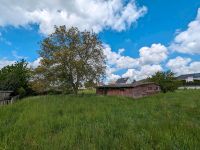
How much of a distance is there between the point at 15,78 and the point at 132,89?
2168 centimetres

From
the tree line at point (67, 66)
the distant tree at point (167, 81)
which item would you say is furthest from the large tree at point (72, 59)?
the distant tree at point (167, 81)

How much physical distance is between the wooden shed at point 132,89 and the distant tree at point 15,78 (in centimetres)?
1535

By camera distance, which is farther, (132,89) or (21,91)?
(21,91)

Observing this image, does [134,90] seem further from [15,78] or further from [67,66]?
[15,78]

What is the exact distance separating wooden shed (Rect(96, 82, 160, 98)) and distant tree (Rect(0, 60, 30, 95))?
15352mm

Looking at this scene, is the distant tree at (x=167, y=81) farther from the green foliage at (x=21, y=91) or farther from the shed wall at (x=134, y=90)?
the green foliage at (x=21, y=91)

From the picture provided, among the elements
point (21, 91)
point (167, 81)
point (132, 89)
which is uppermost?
point (167, 81)

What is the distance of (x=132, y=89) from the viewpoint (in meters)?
36.5

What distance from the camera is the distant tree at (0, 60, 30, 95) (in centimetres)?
3741

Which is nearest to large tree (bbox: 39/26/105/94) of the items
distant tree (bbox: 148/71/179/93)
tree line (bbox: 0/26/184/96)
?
tree line (bbox: 0/26/184/96)

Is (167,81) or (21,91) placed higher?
(167,81)

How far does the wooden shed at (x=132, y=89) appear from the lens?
36.4 metres

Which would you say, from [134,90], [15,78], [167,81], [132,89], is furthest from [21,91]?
[167,81]

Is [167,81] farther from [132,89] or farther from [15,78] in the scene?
[15,78]
